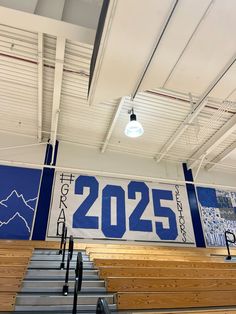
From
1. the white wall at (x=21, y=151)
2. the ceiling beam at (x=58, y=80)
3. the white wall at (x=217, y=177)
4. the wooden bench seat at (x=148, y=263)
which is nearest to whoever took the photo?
the wooden bench seat at (x=148, y=263)

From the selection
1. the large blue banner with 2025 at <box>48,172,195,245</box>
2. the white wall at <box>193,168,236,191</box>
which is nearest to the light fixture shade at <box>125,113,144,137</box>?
the large blue banner with 2025 at <box>48,172,195,245</box>

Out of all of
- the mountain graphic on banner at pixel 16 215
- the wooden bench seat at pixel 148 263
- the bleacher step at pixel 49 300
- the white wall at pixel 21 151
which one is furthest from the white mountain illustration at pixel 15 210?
the bleacher step at pixel 49 300

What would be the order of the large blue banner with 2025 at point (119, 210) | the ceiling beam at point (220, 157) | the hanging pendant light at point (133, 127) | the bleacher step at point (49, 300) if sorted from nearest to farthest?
the bleacher step at point (49, 300) < the hanging pendant light at point (133, 127) < the large blue banner with 2025 at point (119, 210) < the ceiling beam at point (220, 157)

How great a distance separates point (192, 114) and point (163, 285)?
3.18 meters

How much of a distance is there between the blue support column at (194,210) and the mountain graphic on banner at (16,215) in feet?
14.1

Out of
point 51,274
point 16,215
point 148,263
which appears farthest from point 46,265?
point 16,215

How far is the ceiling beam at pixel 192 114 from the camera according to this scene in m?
2.22

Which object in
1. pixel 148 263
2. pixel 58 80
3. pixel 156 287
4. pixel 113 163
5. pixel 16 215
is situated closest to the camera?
pixel 156 287

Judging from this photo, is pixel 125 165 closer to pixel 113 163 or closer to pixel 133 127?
pixel 113 163

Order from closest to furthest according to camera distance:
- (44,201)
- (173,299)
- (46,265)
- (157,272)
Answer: (173,299) → (157,272) → (46,265) → (44,201)

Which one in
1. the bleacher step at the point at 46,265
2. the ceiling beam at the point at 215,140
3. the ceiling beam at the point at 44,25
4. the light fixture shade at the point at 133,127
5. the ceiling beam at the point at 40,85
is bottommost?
the bleacher step at the point at 46,265

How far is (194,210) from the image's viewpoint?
6.77 metres

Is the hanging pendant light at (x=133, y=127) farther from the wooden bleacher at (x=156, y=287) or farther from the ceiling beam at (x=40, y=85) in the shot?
the wooden bleacher at (x=156, y=287)

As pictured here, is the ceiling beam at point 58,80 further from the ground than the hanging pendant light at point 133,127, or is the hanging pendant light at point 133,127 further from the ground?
the ceiling beam at point 58,80
